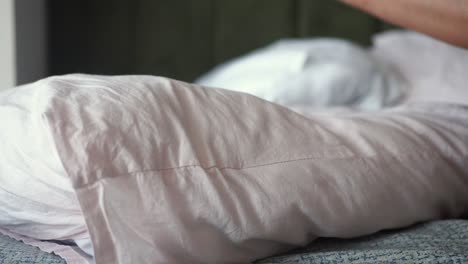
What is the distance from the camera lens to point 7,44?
1224 mm

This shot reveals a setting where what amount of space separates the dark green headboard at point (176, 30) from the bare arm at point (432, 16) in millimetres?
1066

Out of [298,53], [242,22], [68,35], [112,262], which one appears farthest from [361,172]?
[68,35]

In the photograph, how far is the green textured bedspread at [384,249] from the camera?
519 millimetres

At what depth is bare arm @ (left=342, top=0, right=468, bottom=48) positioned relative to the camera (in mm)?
577

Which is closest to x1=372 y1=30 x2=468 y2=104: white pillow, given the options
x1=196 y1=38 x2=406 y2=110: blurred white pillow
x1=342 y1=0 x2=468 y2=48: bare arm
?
x1=196 y1=38 x2=406 y2=110: blurred white pillow

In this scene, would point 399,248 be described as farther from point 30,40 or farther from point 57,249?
point 30,40

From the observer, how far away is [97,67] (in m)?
1.70

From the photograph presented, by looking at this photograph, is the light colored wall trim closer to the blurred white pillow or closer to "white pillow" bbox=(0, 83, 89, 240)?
the blurred white pillow

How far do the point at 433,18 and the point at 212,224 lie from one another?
341mm

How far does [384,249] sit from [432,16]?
0.26m

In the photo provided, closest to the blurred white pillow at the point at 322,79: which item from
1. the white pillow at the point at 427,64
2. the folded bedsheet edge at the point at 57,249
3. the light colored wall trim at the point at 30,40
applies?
the white pillow at the point at 427,64

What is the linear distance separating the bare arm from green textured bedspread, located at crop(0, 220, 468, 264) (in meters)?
0.22

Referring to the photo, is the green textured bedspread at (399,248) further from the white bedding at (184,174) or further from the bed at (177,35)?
the bed at (177,35)

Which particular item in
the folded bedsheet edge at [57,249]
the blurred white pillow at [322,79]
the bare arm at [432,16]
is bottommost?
the folded bedsheet edge at [57,249]
